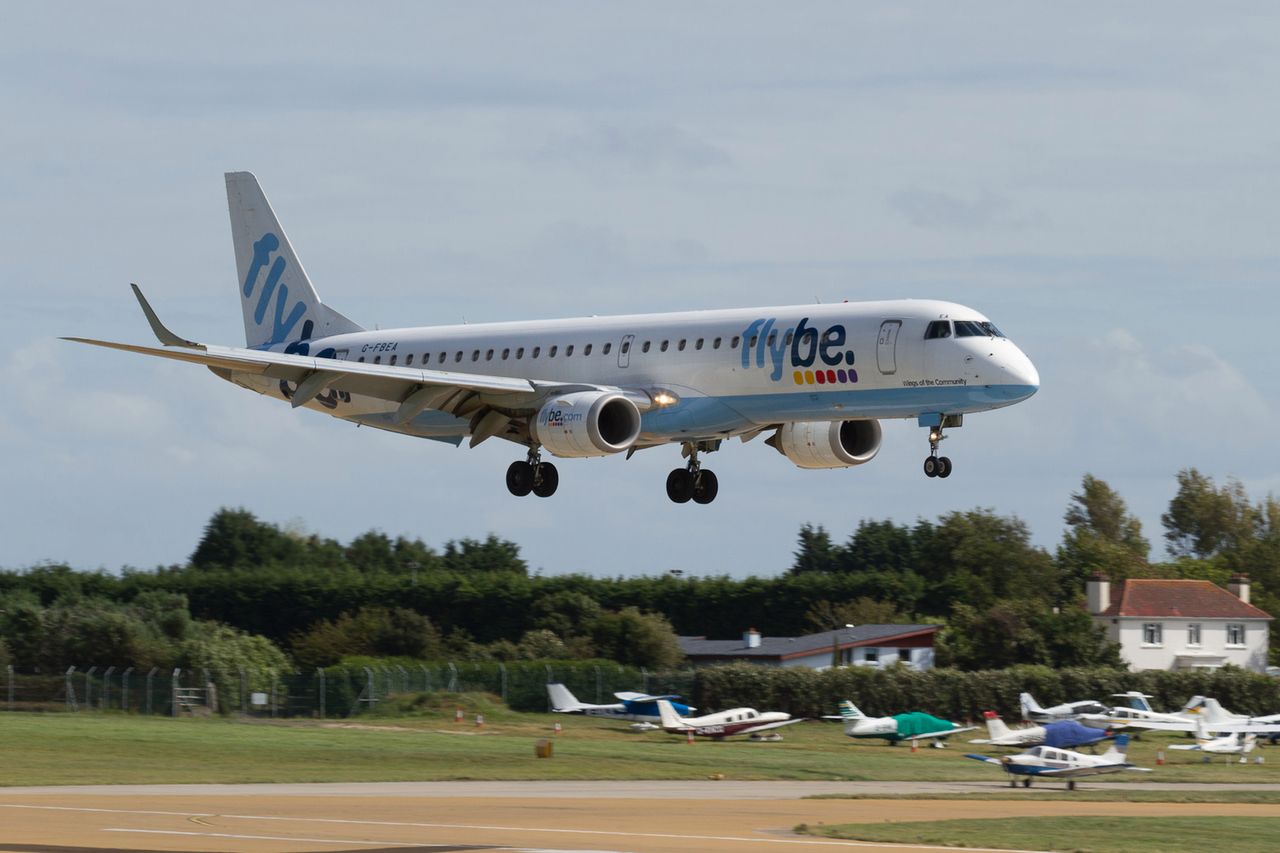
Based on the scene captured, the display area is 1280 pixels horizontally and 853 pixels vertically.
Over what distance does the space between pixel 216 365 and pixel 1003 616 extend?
63101mm

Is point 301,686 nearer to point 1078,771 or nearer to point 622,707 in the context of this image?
point 622,707

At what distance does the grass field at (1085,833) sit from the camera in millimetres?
47844

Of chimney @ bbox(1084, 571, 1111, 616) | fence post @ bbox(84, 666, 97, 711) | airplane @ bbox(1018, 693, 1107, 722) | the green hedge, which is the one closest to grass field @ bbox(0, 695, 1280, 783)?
fence post @ bbox(84, 666, 97, 711)

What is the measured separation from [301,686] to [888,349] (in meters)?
53.7

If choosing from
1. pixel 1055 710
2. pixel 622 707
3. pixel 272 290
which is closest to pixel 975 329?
pixel 272 290

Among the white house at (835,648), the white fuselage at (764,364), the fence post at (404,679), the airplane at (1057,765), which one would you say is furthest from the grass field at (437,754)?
the white fuselage at (764,364)

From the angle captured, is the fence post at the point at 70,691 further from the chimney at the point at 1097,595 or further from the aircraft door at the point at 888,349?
the chimney at the point at 1097,595

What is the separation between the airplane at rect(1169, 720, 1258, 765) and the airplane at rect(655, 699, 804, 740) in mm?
18389

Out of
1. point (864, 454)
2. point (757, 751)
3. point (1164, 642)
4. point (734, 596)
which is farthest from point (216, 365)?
point (1164, 642)

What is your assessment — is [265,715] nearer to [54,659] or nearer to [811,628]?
[54,659]

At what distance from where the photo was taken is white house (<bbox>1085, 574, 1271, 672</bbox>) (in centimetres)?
12581

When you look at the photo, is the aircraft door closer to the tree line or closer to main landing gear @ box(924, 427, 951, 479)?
main landing gear @ box(924, 427, 951, 479)

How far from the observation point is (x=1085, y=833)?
169 feet

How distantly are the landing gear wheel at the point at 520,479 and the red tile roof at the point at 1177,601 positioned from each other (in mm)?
75317
